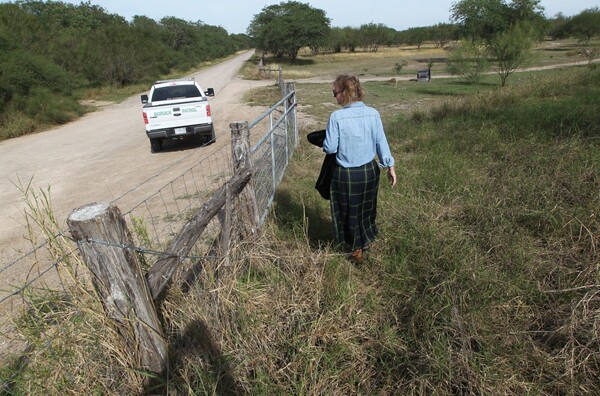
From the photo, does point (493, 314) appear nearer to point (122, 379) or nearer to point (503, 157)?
point (122, 379)

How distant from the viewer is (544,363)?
2.06 m

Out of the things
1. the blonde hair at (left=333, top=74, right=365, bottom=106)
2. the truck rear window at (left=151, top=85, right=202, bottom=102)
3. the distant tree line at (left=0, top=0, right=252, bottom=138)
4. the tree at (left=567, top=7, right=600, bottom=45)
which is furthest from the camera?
the tree at (left=567, top=7, right=600, bottom=45)

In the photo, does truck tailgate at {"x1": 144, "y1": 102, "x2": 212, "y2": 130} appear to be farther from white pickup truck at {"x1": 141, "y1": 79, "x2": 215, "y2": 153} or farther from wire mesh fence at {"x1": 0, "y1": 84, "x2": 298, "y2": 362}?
wire mesh fence at {"x1": 0, "y1": 84, "x2": 298, "y2": 362}

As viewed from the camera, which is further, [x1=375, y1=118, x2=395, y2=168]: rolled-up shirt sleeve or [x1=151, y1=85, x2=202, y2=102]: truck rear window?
[x1=151, y1=85, x2=202, y2=102]: truck rear window

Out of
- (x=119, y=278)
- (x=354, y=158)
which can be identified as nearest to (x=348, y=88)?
(x=354, y=158)

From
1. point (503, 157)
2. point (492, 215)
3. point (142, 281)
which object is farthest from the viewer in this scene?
point (503, 157)

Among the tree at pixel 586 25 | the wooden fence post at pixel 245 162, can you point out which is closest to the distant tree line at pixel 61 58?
the wooden fence post at pixel 245 162

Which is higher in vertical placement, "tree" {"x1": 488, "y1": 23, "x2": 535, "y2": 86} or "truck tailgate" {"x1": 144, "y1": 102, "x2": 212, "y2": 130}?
"tree" {"x1": 488, "y1": 23, "x2": 535, "y2": 86}

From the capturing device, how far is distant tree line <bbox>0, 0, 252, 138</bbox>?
44.5ft

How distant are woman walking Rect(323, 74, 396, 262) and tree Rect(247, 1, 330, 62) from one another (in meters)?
49.2

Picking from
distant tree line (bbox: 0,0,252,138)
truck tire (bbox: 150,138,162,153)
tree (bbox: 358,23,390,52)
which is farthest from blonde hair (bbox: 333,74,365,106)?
tree (bbox: 358,23,390,52)

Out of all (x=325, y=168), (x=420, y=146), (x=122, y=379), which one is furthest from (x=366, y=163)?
(x=420, y=146)

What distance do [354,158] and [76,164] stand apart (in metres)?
8.10

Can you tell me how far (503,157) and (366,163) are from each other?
154 inches
